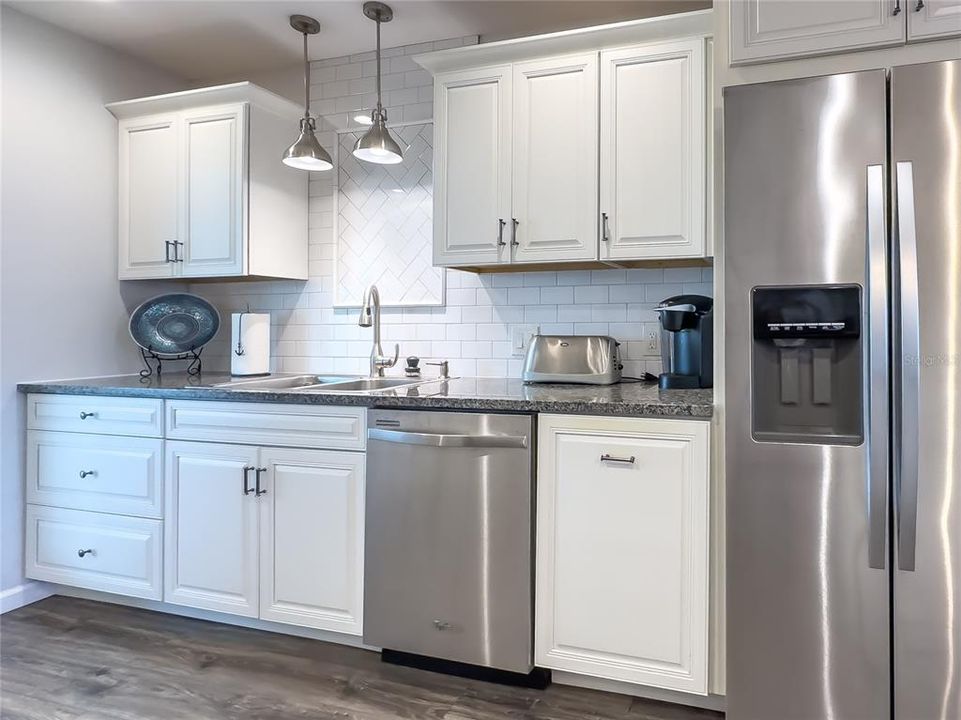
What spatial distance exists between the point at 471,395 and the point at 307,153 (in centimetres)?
120

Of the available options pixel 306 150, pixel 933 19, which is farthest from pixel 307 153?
pixel 933 19

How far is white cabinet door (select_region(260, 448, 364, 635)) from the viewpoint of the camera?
8.02 ft

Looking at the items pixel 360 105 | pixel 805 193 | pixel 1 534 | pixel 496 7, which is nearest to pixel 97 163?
pixel 360 105

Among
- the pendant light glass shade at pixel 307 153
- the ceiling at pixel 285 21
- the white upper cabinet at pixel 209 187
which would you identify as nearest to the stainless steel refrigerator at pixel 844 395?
the ceiling at pixel 285 21

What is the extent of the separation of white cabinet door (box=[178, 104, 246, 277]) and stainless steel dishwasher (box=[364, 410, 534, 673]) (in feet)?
4.34

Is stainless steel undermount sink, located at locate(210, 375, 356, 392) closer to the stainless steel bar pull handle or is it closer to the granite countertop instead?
the granite countertop

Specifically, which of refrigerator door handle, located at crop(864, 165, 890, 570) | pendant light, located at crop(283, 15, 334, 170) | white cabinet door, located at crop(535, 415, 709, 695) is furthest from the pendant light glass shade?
refrigerator door handle, located at crop(864, 165, 890, 570)

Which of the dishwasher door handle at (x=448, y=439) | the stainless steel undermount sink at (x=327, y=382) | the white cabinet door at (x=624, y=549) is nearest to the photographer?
the white cabinet door at (x=624, y=549)

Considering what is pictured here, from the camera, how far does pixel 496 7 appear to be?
2922 mm

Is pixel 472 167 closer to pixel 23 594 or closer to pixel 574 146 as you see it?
pixel 574 146

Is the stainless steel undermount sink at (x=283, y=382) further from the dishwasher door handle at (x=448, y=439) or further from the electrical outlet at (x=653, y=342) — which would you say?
the electrical outlet at (x=653, y=342)

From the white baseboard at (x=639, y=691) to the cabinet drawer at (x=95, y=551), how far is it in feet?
5.31

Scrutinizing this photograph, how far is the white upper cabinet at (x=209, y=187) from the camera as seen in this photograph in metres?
3.18

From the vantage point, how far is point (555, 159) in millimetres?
2648
